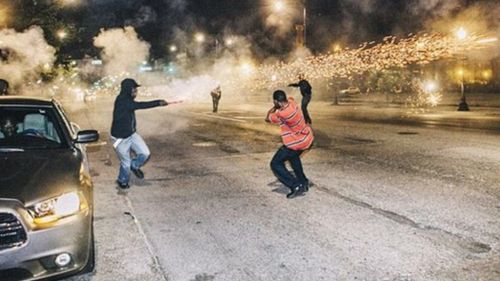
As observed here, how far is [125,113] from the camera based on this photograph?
749cm

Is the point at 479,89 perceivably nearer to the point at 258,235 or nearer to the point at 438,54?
the point at 438,54

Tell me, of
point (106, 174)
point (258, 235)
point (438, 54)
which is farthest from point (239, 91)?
point (258, 235)

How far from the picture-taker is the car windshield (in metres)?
4.79

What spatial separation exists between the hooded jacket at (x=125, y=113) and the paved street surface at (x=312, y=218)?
0.97m

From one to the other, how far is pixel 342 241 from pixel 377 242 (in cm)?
36

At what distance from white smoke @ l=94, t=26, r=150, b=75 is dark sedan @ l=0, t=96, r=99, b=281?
1995cm

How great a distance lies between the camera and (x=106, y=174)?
8883 mm

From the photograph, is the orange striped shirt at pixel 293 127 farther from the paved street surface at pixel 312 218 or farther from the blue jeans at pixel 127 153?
the blue jeans at pixel 127 153

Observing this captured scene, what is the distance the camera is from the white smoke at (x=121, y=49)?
920 inches

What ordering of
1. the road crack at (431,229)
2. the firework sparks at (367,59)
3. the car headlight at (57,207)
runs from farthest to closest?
the firework sparks at (367,59) < the road crack at (431,229) < the car headlight at (57,207)

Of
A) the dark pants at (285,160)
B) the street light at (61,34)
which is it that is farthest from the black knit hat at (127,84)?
the street light at (61,34)

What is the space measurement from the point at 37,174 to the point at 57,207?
457 mm

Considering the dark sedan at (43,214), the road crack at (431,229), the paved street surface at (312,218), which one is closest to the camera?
the dark sedan at (43,214)

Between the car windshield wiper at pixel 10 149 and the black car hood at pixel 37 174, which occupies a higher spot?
the car windshield wiper at pixel 10 149
